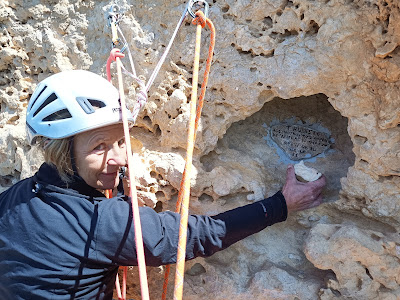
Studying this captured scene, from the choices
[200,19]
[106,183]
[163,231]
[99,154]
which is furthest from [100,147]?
[200,19]

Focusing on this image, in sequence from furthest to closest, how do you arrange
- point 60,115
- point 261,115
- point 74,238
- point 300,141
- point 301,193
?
point 261,115, point 300,141, point 301,193, point 60,115, point 74,238

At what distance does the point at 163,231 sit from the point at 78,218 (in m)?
0.33

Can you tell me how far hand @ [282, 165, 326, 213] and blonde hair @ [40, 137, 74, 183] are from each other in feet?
3.33

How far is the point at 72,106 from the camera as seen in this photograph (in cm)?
155

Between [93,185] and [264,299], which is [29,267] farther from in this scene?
[264,299]

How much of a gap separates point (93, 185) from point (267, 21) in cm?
122

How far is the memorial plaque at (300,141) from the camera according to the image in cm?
218

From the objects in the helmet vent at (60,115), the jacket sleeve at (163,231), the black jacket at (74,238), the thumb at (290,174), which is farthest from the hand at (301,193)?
the helmet vent at (60,115)

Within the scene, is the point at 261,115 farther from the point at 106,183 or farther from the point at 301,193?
the point at 106,183

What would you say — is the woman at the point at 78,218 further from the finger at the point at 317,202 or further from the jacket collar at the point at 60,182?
the finger at the point at 317,202

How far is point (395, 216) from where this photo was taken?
1819 mm

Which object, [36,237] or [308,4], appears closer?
[36,237]

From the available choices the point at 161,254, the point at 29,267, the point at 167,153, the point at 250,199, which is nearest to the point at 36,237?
the point at 29,267

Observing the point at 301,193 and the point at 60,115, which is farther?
A: the point at 301,193
